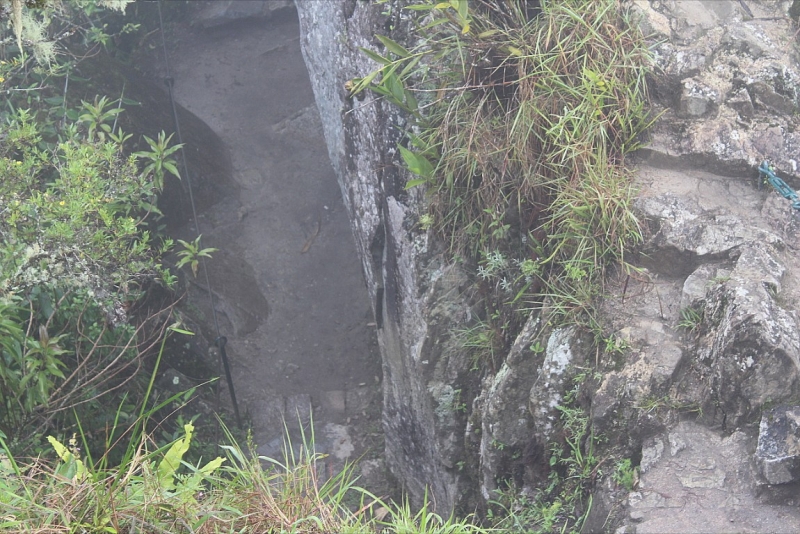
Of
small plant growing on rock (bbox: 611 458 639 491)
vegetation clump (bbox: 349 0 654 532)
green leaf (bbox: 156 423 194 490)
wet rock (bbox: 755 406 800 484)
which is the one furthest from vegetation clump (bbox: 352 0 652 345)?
green leaf (bbox: 156 423 194 490)

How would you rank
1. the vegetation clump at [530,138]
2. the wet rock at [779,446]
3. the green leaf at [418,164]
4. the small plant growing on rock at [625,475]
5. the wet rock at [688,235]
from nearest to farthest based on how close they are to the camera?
the wet rock at [779,446] → the small plant growing on rock at [625,475] → the wet rock at [688,235] → the vegetation clump at [530,138] → the green leaf at [418,164]

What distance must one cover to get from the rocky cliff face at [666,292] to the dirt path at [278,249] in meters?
1.49

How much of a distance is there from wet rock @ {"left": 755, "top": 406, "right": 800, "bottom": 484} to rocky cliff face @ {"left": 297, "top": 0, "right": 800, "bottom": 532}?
2 cm

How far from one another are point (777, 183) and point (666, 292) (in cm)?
72

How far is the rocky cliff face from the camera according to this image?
2742 millimetres

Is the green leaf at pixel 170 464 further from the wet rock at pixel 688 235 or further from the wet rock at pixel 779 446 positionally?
the wet rock at pixel 688 235

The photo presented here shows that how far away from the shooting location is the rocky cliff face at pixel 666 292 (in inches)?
108

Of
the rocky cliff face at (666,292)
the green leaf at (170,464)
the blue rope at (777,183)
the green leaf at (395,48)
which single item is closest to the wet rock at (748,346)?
the rocky cliff face at (666,292)

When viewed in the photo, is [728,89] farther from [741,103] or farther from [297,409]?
[297,409]

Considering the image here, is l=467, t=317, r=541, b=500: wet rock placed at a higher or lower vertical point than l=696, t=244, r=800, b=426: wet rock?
lower

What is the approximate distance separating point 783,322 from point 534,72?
1.63 m

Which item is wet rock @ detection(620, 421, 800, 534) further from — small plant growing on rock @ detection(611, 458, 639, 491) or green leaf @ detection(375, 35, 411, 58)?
green leaf @ detection(375, 35, 411, 58)

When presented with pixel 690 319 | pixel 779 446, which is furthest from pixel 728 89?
pixel 779 446

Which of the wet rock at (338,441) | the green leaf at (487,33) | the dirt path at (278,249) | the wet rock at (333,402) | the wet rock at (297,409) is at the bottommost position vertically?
the wet rock at (338,441)
